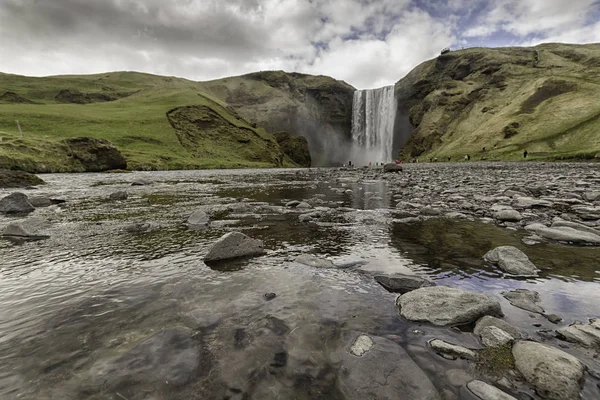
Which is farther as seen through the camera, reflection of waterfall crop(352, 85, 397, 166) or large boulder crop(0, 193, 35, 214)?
reflection of waterfall crop(352, 85, 397, 166)

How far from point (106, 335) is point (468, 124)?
11988 cm

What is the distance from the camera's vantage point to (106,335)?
3766 mm

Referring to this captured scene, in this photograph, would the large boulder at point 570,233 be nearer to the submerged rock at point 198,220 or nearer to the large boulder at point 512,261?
the large boulder at point 512,261

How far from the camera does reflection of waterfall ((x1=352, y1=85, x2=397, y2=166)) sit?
129500 mm

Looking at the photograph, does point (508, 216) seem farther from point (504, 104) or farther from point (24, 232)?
point (504, 104)

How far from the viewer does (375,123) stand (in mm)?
133750

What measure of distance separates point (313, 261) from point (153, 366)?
398 cm

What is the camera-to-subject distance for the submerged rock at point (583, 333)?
131 inches

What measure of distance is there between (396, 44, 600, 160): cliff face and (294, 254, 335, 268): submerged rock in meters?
62.9

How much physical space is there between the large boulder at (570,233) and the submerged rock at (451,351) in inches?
246

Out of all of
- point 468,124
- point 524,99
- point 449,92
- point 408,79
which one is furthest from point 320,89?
point 524,99

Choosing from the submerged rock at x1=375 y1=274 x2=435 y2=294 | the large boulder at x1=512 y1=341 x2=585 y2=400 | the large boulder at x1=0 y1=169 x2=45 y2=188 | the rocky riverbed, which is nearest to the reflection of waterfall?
the large boulder at x1=0 y1=169 x2=45 y2=188

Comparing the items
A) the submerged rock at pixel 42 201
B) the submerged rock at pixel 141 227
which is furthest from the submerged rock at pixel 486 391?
the submerged rock at pixel 42 201

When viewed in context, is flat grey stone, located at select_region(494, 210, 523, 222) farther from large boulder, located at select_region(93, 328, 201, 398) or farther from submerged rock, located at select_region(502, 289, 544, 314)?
large boulder, located at select_region(93, 328, 201, 398)
